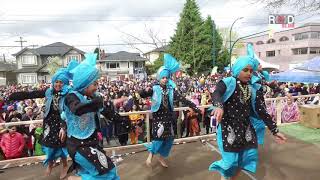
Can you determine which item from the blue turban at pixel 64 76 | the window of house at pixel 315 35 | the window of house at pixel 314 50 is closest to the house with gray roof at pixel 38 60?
the window of house at pixel 314 50

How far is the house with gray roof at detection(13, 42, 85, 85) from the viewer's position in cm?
5652

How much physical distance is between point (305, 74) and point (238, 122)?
13.0 metres

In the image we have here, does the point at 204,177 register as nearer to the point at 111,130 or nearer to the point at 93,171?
the point at 93,171

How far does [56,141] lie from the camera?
534 centimetres

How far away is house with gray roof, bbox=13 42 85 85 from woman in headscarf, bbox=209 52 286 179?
177 feet

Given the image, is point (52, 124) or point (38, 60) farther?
point (38, 60)

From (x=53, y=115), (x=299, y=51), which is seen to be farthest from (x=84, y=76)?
(x=299, y=51)

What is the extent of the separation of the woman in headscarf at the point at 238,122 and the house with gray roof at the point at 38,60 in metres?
54.0

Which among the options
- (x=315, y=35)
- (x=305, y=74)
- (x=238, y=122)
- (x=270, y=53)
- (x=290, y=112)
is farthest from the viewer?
(x=270, y=53)

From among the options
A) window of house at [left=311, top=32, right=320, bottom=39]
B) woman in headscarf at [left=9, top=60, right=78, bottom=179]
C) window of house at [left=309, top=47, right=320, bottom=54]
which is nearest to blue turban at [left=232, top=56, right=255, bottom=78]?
woman in headscarf at [left=9, top=60, right=78, bottom=179]

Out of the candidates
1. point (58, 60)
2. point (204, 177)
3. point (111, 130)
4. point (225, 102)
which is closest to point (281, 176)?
point (204, 177)

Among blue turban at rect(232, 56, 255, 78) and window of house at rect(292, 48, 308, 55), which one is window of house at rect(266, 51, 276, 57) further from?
blue turban at rect(232, 56, 255, 78)

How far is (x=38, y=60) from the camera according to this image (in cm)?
5778

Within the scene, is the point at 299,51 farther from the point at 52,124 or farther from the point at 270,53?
the point at 52,124
